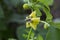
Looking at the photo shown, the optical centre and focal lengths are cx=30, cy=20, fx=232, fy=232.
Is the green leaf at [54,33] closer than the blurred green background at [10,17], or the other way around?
the green leaf at [54,33]

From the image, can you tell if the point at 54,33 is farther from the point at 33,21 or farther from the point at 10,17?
the point at 10,17

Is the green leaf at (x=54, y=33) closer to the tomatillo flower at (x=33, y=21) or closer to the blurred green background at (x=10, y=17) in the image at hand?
the tomatillo flower at (x=33, y=21)

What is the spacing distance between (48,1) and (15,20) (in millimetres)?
1089

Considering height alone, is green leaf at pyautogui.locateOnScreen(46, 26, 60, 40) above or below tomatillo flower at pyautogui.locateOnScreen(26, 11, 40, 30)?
below

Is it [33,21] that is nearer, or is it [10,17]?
[33,21]

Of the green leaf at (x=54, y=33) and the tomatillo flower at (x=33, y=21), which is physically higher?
the tomatillo flower at (x=33, y=21)

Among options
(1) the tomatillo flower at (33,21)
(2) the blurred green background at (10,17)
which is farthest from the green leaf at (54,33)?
(2) the blurred green background at (10,17)

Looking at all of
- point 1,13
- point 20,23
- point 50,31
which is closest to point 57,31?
point 50,31

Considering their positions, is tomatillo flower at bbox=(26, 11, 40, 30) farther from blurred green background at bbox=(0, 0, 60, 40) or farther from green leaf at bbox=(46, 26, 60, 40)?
blurred green background at bbox=(0, 0, 60, 40)

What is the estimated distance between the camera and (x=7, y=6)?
1760 mm

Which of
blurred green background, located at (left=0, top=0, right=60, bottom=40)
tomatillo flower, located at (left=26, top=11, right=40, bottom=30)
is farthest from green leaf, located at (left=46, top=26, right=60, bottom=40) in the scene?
blurred green background, located at (left=0, top=0, right=60, bottom=40)

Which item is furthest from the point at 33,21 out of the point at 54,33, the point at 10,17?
the point at 10,17

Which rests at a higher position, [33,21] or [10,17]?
[33,21]

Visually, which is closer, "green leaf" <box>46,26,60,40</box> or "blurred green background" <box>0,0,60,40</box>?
"green leaf" <box>46,26,60,40</box>
